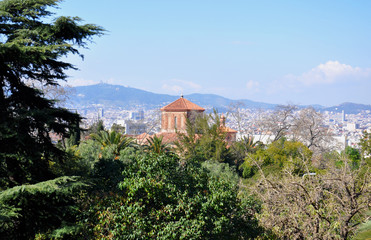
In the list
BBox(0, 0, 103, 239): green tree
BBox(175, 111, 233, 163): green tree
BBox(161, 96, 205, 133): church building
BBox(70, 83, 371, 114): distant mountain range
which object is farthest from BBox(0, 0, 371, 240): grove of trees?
BBox(70, 83, 371, 114): distant mountain range

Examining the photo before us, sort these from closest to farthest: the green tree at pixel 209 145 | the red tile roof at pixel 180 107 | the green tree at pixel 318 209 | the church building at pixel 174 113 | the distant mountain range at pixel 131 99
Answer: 1. the green tree at pixel 318 209
2. the green tree at pixel 209 145
3. the church building at pixel 174 113
4. the red tile roof at pixel 180 107
5. the distant mountain range at pixel 131 99

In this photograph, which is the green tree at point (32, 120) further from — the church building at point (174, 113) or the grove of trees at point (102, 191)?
the church building at point (174, 113)

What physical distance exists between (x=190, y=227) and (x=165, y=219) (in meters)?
0.69

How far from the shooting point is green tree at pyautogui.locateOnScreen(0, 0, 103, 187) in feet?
28.4

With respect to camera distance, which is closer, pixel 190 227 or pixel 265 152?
pixel 190 227

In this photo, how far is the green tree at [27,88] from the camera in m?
8.66

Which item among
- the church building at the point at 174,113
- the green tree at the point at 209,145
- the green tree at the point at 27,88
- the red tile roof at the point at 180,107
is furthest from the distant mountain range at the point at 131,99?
the green tree at the point at 27,88

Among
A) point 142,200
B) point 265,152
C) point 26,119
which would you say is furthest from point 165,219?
point 265,152

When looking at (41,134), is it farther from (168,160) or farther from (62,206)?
(168,160)

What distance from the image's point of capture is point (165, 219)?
8844 mm

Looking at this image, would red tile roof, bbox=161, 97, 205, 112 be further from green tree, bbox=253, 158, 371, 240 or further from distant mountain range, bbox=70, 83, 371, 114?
distant mountain range, bbox=70, 83, 371, 114

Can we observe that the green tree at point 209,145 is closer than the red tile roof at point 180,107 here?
Yes

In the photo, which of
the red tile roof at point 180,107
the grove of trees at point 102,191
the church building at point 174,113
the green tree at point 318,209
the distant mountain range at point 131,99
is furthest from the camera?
the distant mountain range at point 131,99

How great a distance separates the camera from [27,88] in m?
9.83
